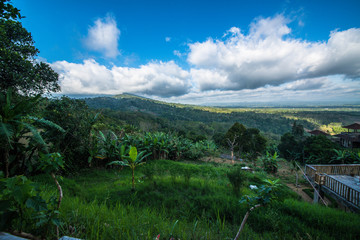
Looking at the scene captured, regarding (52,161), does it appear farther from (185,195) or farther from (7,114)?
(185,195)

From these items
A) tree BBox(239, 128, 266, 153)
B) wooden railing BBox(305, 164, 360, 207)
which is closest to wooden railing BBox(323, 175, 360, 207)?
wooden railing BBox(305, 164, 360, 207)

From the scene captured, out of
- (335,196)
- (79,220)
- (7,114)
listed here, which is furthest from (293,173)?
(7,114)

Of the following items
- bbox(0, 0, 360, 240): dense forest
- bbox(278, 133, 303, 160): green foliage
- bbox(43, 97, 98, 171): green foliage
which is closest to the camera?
Result: bbox(0, 0, 360, 240): dense forest

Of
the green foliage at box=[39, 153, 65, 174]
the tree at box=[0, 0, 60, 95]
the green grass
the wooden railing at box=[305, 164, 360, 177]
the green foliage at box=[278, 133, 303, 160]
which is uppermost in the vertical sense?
the tree at box=[0, 0, 60, 95]

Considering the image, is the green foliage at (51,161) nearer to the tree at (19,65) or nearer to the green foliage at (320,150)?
the tree at (19,65)

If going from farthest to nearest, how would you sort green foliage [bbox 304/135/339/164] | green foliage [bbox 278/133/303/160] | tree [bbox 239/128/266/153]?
tree [bbox 239/128/266/153]
green foliage [bbox 278/133/303/160]
green foliage [bbox 304/135/339/164]

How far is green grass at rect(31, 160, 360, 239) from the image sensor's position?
185 cm

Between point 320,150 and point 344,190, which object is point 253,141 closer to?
point 320,150

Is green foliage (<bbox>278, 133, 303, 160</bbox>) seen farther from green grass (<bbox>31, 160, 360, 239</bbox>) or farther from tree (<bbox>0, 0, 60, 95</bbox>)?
tree (<bbox>0, 0, 60, 95</bbox>)

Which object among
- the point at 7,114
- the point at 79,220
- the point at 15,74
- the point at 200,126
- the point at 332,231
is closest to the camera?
the point at 79,220

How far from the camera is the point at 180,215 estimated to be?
9.56ft

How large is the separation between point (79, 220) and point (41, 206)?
0.88 metres

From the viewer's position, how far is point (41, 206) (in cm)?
127

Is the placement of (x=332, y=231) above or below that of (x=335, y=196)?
above
